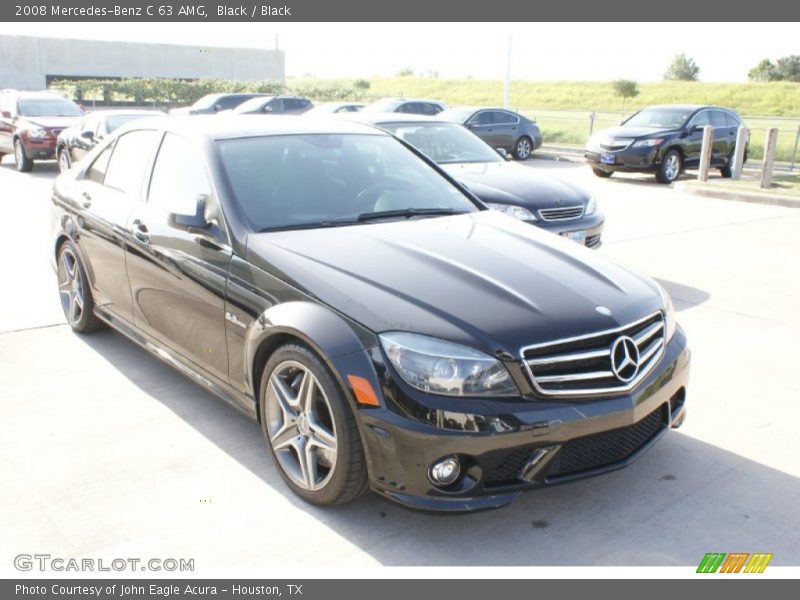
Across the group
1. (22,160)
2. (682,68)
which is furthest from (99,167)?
(682,68)

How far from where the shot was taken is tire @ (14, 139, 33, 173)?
54.9 ft

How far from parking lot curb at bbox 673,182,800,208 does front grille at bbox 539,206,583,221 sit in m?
7.26

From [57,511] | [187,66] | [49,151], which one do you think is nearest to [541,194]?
[57,511]

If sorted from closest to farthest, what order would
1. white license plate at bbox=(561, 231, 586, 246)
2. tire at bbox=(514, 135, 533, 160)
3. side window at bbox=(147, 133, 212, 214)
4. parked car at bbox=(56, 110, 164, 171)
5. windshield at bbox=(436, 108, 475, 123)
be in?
side window at bbox=(147, 133, 212, 214) < white license plate at bbox=(561, 231, 586, 246) < parked car at bbox=(56, 110, 164, 171) < windshield at bbox=(436, 108, 475, 123) < tire at bbox=(514, 135, 533, 160)

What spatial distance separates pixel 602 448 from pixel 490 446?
0.56m

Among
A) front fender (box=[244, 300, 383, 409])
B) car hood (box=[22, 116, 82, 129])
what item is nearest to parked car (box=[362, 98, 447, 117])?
car hood (box=[22, 116, 82, 129])

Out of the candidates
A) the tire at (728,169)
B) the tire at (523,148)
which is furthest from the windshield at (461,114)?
the tire at (728,169)

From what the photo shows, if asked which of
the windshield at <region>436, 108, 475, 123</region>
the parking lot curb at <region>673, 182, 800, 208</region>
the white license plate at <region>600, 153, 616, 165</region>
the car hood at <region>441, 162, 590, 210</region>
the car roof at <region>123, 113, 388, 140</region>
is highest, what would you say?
the car roof at <region>123, 113, 388, 140</region>

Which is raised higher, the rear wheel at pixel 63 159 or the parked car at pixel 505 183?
the parked car at pixel 505 183

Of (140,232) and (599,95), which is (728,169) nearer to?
(140,232)

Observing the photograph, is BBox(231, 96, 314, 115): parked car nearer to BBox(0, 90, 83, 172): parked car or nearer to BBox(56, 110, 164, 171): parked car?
BBox(0, 90, 83, 172): parked car

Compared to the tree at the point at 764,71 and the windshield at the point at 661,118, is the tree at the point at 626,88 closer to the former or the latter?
the tree at the point at 764,71

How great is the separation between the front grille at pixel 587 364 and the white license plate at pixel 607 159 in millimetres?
14210

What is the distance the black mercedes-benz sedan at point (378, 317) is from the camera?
10.4 ft
